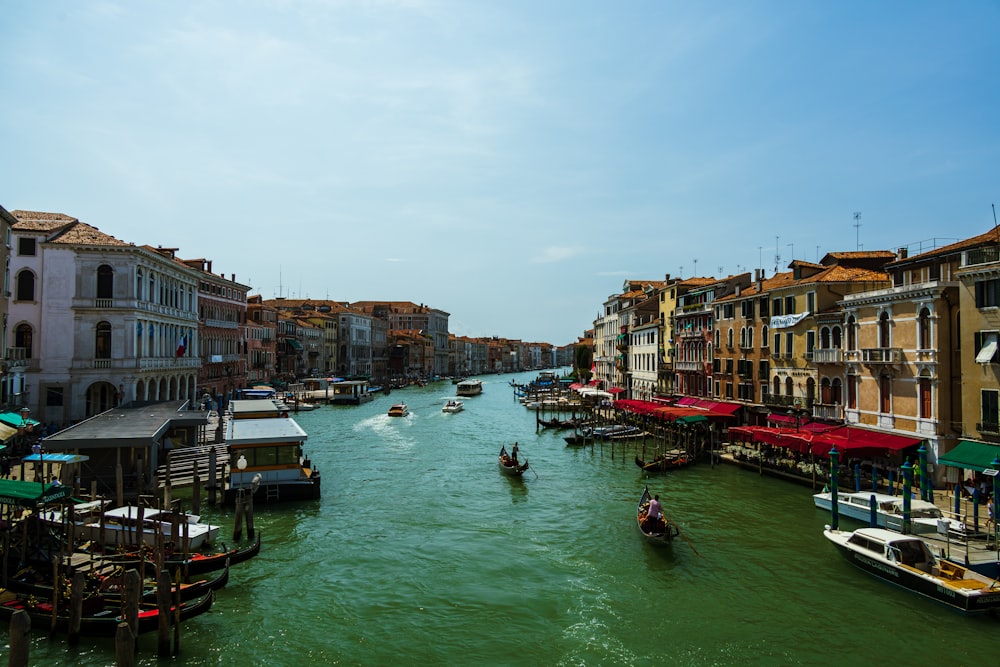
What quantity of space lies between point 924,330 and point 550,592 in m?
16.9

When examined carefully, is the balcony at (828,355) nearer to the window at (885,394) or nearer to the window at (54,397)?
the window at (885,394)

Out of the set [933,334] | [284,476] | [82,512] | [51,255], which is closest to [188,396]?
[51,255]

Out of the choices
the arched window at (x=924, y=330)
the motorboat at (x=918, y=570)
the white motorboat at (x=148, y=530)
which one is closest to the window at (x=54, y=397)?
the white motorboat at (x=148, y=530)

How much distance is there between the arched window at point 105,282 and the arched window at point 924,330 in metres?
34.0

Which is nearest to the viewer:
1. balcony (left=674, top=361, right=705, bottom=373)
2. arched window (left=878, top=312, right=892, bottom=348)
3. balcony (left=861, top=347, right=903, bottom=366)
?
balcony (left=861, top=347, right=903, bottom=366)

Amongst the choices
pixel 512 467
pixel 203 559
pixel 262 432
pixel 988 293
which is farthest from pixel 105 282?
pixel 988 293

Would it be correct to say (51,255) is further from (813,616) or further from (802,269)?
(802,269)

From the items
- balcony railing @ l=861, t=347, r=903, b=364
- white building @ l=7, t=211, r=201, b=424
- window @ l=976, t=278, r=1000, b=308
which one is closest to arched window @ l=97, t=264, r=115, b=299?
white building @ l=7, t=211, r=201, b=424

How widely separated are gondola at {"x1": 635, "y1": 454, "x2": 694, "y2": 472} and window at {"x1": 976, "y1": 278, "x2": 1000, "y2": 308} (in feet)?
43.7

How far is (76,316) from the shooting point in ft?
97.1

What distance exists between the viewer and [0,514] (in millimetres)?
14242

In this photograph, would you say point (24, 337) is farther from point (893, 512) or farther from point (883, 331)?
point (883, 331)

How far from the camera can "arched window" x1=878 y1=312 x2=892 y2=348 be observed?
79.5 ft

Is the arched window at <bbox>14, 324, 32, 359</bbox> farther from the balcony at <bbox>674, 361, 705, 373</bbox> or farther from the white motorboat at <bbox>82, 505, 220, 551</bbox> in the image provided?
the balcony at <bbox>674, 361, 705, 373</bbox>
